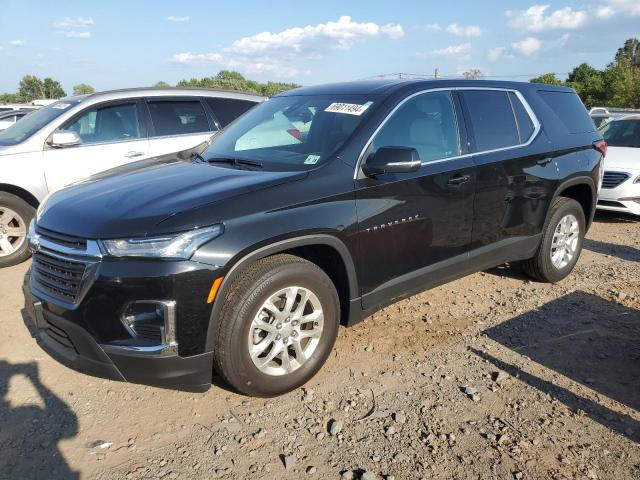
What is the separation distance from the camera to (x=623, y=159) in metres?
7.74

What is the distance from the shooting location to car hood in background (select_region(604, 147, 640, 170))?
756 cm

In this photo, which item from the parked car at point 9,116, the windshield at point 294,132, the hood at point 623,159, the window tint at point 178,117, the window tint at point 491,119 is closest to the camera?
the windshield at point 294,132

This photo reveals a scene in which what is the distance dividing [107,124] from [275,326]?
4225 mm

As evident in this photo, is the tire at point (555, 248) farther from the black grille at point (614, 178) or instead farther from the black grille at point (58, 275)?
the black grille at point (58, 275)

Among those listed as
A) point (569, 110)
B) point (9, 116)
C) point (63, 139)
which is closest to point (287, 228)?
point (569, 110)

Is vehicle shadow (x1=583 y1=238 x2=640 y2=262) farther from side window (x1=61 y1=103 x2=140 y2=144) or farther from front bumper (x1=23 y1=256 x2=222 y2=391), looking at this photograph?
side window (x1=61 y1=103 x2=140 y2=144)

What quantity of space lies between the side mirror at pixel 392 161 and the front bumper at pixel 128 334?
123cm

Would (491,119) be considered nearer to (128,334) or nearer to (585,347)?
(585,347)

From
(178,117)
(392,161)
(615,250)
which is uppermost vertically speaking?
(178,117)

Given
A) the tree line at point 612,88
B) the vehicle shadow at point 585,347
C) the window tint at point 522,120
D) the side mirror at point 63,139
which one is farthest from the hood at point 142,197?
the tree line at point 612,88

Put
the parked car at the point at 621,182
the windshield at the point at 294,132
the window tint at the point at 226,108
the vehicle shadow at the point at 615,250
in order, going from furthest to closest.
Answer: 1. the parked car at the point at 621,182
2. the window tint at the point at 226,108
3. the vehicle shadow at the point at 615,250
4. the windshield at the point at 294,132

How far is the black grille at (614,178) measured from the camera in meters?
7.46

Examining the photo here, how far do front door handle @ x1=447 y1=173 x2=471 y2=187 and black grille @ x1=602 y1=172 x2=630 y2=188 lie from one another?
483 cm

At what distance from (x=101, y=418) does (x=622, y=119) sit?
9.45 m
